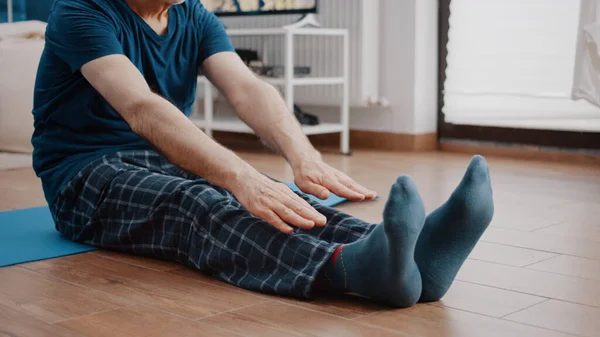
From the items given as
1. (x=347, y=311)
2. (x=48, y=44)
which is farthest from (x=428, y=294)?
(x=48, y=44)

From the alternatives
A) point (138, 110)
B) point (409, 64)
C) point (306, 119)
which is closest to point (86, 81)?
point (138, 110)

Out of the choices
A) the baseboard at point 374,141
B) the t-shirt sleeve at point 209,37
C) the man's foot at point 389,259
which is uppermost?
the t-shirt sleeve at point 209,37

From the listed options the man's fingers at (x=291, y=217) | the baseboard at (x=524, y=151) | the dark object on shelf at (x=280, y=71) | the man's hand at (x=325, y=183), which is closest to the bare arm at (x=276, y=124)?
the man's hand at (x=325, y=183)

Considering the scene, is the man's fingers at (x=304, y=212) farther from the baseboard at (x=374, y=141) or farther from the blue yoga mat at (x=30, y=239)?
the baseboard at (x=374, y=141)

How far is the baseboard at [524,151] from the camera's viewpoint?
341 centimetres

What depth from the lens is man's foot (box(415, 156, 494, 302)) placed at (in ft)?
4.13

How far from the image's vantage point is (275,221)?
1352mm

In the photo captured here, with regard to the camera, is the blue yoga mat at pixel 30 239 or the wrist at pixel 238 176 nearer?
the wrist at pixel 238 176

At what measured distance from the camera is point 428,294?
1.34 meters

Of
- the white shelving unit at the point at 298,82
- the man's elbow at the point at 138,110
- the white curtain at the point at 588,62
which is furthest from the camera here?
the white shelving unit at the point at 298,82

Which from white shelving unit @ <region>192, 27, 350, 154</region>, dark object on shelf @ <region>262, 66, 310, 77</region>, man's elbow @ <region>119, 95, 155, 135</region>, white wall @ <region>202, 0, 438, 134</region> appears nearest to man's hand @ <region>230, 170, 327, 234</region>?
man's elbow @ <region>119, 95, 155, 135</region>

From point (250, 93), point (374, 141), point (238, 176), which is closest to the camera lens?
point (238, 176)

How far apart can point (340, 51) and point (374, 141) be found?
458mm

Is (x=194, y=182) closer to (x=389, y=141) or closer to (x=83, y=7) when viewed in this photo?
(x=83, y=7)
